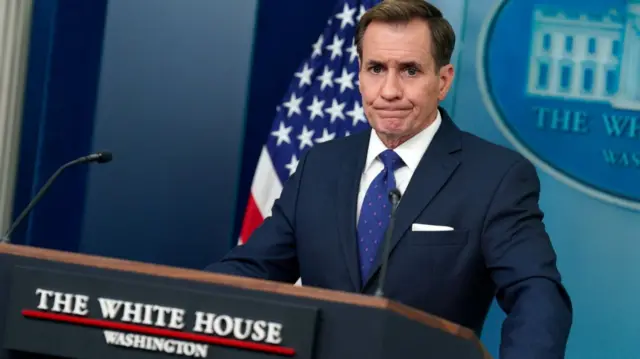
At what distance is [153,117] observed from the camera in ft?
13.4

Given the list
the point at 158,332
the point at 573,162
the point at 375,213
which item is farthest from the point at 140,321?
the point at 573,162

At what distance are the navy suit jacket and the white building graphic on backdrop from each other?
1.43 metres

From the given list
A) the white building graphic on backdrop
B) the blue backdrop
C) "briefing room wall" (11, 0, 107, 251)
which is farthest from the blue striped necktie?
"briefing room wall" (11, 0, 107, 251)

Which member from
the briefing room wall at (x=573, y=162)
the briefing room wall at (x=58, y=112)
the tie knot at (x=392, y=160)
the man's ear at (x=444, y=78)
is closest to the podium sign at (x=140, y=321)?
the tie knot at (x=392, y=160)

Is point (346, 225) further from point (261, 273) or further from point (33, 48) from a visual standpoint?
point (33, 48)

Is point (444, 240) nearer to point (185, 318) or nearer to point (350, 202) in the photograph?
point (350, 202)

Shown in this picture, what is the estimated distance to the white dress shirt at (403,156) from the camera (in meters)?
2.37

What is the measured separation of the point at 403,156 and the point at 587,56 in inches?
63.4

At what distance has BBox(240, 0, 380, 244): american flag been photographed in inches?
152

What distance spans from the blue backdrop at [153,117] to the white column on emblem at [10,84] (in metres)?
0.04

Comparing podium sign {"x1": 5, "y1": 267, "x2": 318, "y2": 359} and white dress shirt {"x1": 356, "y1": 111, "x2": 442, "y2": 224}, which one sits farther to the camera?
white dress shirt {"x1": 356, "y1": 111, "x2": 442, "y2": 224}

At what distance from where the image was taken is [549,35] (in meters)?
3.79

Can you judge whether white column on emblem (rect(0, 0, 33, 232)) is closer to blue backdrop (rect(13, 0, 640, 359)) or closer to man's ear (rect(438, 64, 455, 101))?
blue backdrop (rect(13, 0, 640, 359))

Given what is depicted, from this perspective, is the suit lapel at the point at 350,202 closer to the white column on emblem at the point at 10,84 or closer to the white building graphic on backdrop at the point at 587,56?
the white building graphic on backdrop at the point at 587,56
